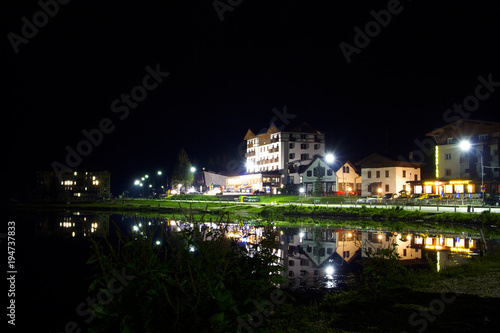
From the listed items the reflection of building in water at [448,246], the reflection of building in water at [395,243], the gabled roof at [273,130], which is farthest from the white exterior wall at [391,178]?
the reflection of building in water at [395,243]

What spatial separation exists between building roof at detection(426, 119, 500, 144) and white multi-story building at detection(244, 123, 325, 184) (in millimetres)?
32766

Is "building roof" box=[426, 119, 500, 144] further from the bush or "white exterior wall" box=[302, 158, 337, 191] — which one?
the bush

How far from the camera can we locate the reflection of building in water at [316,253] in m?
15.7

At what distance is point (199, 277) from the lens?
6.18 meters

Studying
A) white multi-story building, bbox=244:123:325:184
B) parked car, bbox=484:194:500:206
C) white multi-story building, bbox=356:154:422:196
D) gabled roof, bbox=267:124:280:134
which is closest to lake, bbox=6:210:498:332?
parked car, bbox=484:194:500:206

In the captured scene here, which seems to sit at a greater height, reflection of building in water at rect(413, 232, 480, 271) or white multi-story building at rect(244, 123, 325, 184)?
white multi-story building at rect(244, 123, 325, 184)

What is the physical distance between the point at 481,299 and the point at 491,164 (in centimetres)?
5934

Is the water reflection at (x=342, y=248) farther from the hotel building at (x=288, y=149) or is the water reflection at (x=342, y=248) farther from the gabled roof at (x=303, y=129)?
the gabled roof at (x=303, y=129)

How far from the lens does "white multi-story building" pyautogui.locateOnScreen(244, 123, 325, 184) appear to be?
98688mm

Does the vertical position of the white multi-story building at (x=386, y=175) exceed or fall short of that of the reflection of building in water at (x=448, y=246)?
it exceeds it

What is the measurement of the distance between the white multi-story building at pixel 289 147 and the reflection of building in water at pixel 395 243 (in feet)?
215

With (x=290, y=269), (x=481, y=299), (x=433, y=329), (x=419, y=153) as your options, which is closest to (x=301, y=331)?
(x=433, y=329)

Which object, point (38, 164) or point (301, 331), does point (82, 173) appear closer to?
point (38, 164)

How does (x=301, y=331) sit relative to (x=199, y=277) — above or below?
below
